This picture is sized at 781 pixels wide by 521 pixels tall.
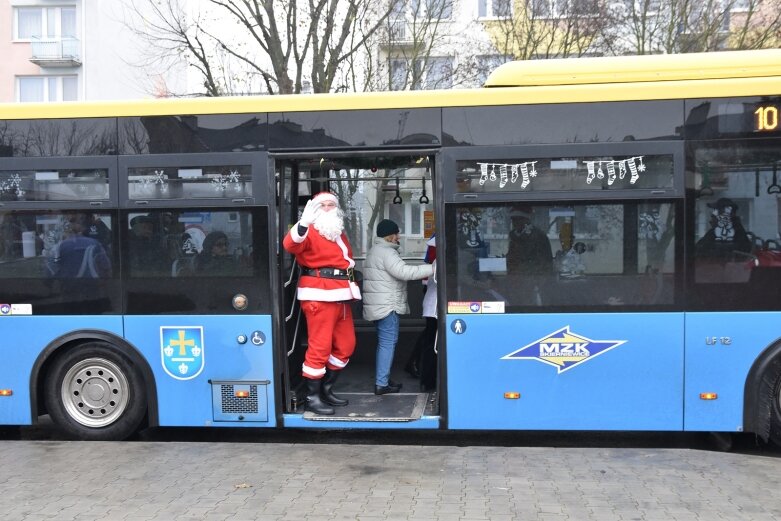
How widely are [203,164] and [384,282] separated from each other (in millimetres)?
1837

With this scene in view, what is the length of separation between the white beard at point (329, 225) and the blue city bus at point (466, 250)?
1.14ft

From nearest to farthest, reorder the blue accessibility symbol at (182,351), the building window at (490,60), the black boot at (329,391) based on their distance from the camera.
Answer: the blue accessibility symbol at (182,351), the black boot at (329,391), the building window at (490,60)

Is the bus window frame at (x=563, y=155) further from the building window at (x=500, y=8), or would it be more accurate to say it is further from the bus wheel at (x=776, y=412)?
the building window at (x=500, y=8)

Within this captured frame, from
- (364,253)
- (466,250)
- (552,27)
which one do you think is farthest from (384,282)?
(552,27)

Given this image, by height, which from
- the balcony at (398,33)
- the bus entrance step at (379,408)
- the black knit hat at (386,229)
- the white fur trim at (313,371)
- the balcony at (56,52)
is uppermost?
the balcony at (56,52)

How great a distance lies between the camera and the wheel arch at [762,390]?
569 cm

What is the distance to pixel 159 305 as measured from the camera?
6.23 m

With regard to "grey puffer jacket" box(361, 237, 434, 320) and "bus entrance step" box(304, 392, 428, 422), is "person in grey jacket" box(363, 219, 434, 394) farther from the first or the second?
"bus entrance step" box(304, 392, 428, 422)

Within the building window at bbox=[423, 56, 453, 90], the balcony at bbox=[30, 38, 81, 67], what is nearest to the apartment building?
the balcony at bbox=[30, 38, 81, 67]

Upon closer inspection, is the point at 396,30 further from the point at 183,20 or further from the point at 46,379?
the point at 46,379

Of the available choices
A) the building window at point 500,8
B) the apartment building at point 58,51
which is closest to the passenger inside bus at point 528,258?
the building window at point 500,8

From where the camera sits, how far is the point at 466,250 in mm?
5922

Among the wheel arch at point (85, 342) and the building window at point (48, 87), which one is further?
the building window at point (48, 87)

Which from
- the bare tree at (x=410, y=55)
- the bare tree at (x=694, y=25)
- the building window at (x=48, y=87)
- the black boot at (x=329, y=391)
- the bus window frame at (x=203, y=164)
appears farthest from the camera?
the building window at (x=48, y=87)
